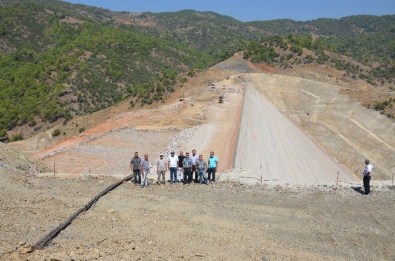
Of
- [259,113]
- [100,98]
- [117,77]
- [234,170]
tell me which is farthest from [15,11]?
[234,170]

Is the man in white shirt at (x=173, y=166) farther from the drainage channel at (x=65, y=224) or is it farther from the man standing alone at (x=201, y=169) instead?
the drainage channel at (x=65, y=224)

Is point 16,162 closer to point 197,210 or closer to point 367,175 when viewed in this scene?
point 197,210

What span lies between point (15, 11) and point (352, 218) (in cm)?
9674

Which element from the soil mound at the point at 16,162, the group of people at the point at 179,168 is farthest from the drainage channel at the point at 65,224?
the soil mound at the point at 16,162

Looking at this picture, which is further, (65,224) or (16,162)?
(16,162)

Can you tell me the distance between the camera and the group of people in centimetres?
1616

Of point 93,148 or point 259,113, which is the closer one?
point 93,148

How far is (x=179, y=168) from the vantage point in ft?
55.5

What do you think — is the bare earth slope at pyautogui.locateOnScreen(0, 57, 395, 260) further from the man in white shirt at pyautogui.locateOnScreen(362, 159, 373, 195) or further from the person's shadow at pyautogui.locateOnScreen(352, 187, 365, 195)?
the man in white shirt at pyautogui.locateOnScreen(362, 159, 373, 195)

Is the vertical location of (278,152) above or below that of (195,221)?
below

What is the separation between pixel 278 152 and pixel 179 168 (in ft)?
45.2

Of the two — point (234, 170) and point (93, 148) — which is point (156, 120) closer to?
point (93, 148)

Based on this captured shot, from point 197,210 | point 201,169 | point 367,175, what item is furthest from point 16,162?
point 367,175

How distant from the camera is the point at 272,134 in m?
35.0
